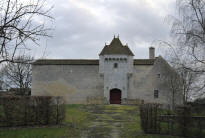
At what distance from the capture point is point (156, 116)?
13.4 meters

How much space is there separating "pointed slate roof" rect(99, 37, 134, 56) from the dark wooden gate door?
5828mm

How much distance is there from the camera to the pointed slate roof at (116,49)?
36969mm

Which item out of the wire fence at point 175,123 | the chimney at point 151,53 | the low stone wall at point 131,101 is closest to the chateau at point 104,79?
the low stone wall at point 131,101

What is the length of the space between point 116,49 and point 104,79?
5032 mm

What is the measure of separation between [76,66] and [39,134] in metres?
24.4

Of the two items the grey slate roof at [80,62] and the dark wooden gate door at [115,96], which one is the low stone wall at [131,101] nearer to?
the dark wooden gate door at [115,96]

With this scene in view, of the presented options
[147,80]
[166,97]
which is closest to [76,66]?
[147,80]

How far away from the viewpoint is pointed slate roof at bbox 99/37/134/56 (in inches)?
1455

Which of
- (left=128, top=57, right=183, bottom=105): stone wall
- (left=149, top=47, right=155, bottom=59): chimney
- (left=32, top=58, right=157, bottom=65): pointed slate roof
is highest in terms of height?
(left=149, top=47, right=155, bottom=59): chimney

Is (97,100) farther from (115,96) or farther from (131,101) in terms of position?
(131,101)

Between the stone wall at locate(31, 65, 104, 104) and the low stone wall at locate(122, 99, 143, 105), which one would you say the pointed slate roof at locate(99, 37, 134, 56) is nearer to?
the stone wall at locate(31, 65, 104, 104)

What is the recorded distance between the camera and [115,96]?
120ft

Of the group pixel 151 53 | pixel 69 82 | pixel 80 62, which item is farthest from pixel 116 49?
pixel 69 82

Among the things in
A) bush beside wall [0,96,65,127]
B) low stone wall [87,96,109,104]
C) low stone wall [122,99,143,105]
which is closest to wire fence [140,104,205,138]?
bush beside wall [0,96,65,127]
